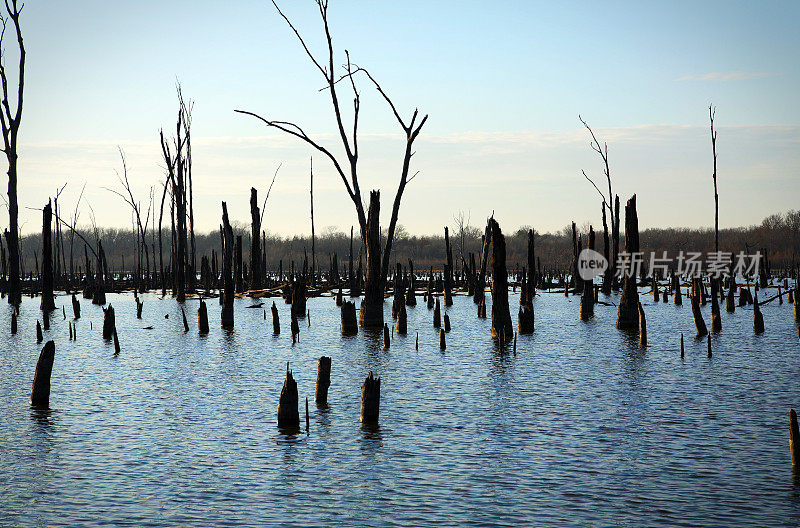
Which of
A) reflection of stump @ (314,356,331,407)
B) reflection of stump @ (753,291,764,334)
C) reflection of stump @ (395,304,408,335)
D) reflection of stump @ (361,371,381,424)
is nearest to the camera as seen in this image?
reflection of stump @ (361,371,381,424)

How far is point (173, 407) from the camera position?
14242 mm

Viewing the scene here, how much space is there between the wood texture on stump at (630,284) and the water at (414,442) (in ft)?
16.0

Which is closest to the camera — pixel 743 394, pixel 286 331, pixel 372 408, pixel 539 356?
pixel 372 408

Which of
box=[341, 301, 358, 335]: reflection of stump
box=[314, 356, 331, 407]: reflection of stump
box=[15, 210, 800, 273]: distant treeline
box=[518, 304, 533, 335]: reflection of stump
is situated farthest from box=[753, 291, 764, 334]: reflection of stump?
box=[15, 210, 800, 273]: distant treeline

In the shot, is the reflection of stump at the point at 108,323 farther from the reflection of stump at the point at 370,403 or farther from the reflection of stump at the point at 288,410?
the reflection of stump at the point at 370,403

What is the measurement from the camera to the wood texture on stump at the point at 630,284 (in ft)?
87.2

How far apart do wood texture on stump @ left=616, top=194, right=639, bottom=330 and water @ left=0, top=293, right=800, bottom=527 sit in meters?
4.87

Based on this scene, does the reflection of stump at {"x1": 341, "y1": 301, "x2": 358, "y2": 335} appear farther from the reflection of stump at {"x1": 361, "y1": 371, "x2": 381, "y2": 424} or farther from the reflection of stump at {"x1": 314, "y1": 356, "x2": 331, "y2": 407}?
the reflection of stump at {"x1": 361, "y1": 371, "x2": 381, "y2": 424}

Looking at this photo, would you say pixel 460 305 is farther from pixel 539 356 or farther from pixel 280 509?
pixel 280 509

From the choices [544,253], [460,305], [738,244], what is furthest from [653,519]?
[544,253]

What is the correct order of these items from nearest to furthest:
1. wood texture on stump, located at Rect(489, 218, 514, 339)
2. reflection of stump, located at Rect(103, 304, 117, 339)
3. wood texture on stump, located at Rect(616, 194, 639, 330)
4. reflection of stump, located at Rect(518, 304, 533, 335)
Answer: wood texture on stump, located at Rect(489, 218, 514, 339), reflection of stump, located at Rect(103, 304, 117, 339), wood texture on stump, located at Rect(616, 194, 639, 330), reflection of stump, located at Rect(518, 304, 533, 335)

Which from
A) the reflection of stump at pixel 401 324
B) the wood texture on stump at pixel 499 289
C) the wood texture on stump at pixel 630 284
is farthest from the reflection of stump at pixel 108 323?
the wood texture on stump at pixel 630 284

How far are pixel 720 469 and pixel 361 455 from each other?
456 cm

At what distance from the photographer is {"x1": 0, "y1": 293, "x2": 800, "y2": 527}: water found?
851 cm
